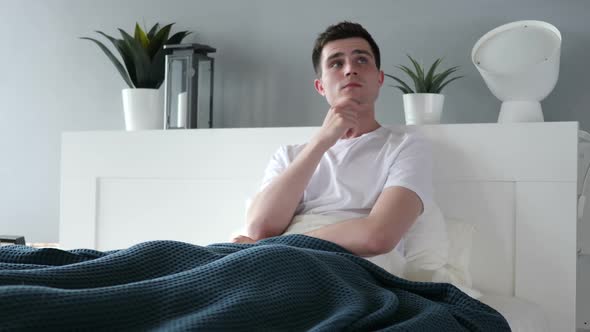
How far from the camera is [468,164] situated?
6.95ft

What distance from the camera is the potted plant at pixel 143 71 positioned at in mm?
2633

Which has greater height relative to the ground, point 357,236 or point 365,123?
point 365,123

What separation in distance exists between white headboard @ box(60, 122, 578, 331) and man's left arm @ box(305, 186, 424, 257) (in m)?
0.35

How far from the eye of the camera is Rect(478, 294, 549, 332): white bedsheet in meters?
1.69

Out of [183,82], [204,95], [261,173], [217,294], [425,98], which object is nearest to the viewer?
[217,294]

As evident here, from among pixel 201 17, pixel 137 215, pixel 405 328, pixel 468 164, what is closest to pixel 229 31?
pixel 201 17

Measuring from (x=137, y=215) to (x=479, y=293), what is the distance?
3.87ft

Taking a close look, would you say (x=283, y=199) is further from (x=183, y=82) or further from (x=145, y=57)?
(x=145, y=57)

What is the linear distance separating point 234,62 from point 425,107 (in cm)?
81

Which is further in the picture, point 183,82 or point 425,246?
point 183,82

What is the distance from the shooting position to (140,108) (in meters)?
2.63

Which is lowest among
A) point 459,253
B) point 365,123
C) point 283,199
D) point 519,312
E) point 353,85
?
point 519,312

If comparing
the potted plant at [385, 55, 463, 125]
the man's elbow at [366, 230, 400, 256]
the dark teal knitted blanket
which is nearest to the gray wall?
the potted plant at [385, 55, 463, 125]

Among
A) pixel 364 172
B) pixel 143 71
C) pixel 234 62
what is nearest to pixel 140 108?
pixel 143 71
